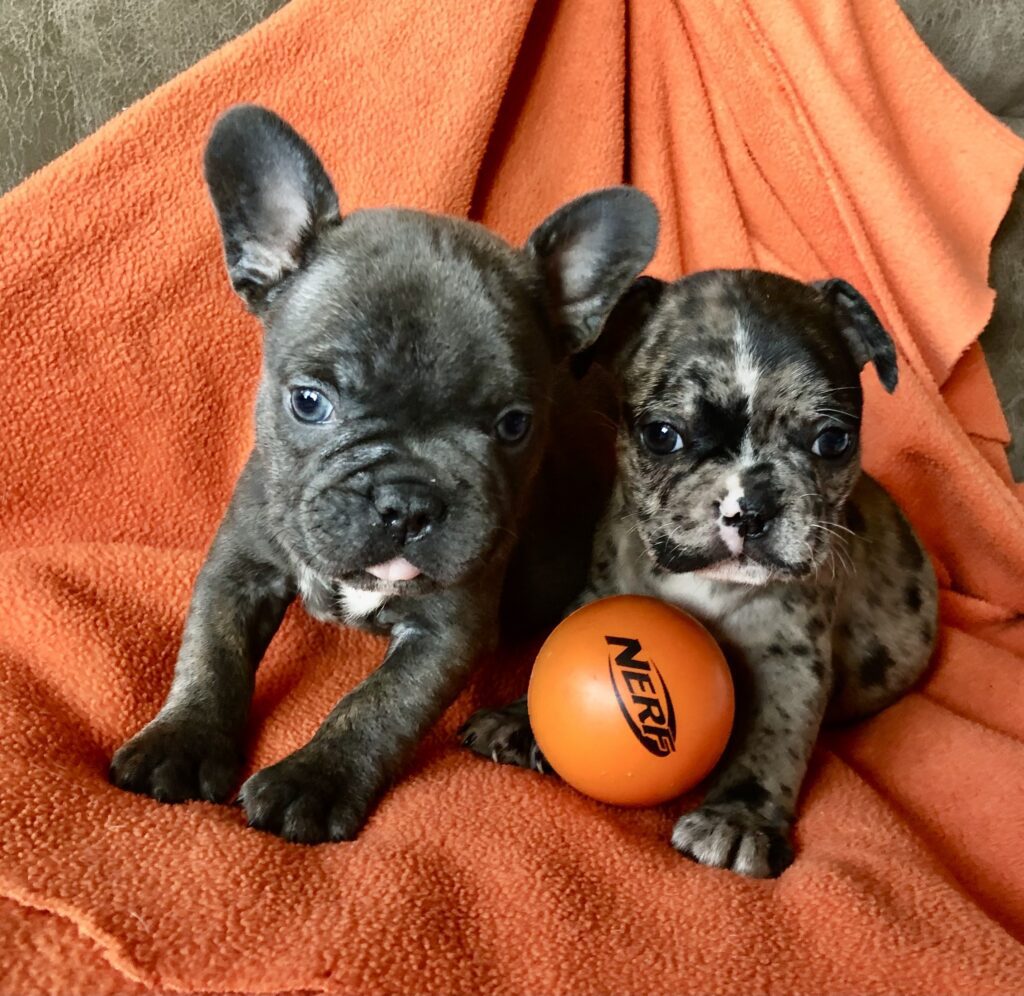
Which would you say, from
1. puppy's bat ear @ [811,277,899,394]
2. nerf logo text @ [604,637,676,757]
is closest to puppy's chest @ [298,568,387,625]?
nerf logo text @ [604,637,676,757]

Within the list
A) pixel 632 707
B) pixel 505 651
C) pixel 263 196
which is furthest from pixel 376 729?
pixel 263 196

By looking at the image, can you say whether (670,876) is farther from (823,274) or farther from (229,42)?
(229,42)

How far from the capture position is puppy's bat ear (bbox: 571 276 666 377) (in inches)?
98.9

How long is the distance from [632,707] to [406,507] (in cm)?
55

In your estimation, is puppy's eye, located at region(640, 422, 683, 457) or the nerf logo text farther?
puppy's eye, located at region(640, 422, 683, 457)

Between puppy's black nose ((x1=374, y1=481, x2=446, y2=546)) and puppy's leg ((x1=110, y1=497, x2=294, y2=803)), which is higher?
puppy's black nose ((x1=374, y1=481, x2=446, y2=546))

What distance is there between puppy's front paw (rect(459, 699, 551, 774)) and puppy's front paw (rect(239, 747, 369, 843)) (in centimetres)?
38

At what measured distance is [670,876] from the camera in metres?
1.85

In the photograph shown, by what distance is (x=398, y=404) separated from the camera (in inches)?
78.8

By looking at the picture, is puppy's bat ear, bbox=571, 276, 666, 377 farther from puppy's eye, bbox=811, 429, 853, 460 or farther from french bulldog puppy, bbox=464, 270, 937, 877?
puppy's eye, bbox=811, 429, 853, 460

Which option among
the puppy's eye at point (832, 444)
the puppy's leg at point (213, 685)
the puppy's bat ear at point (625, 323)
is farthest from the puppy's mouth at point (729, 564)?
the puppy's leg at point (213, 685)

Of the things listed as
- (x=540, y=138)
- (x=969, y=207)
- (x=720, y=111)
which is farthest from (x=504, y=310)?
(x=969, y=207)

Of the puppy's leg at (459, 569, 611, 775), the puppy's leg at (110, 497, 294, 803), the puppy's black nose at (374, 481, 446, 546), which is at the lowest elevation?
the puppy's leg at (459, 569, 611, 775)

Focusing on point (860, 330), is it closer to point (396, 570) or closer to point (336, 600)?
point (396, 570)
